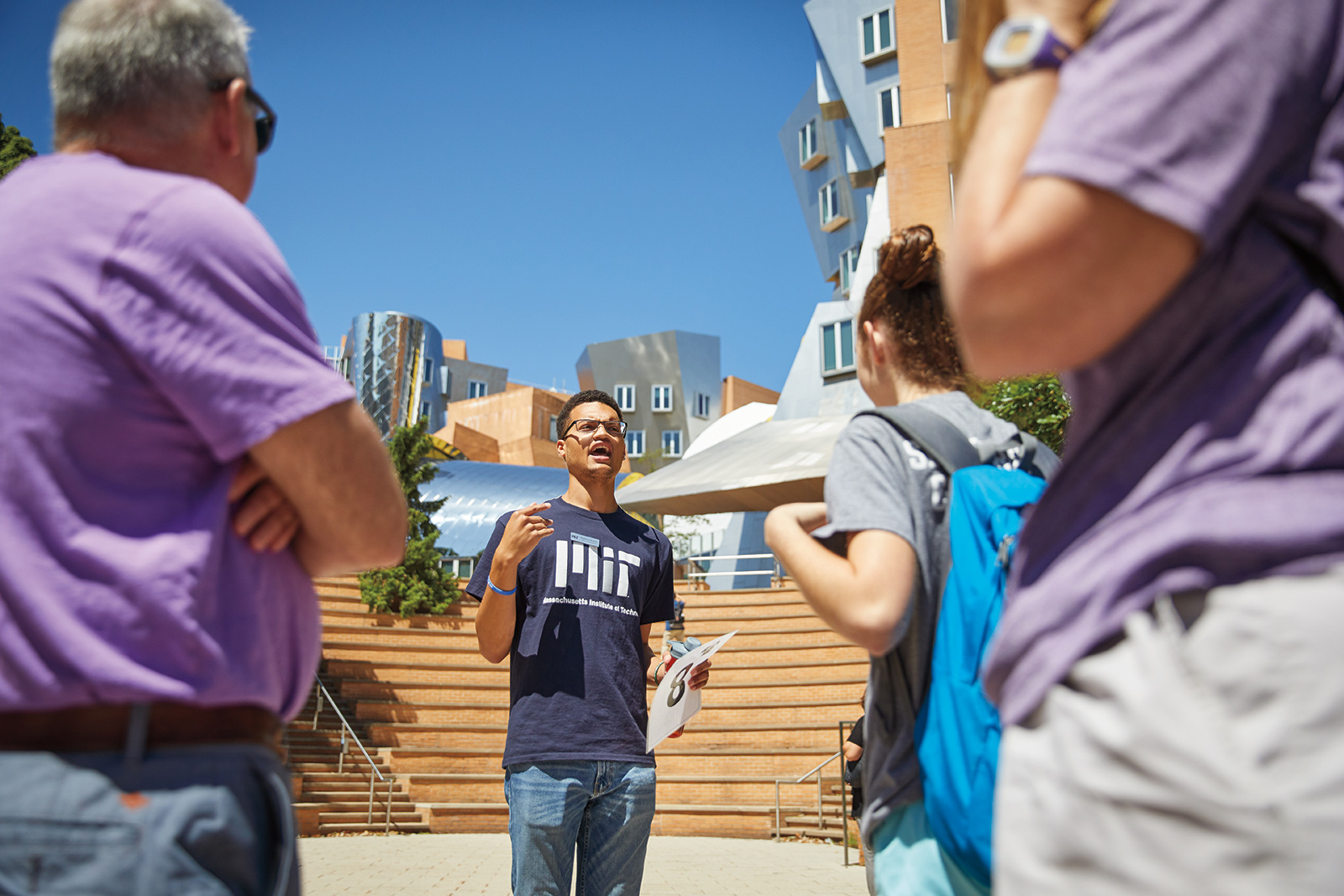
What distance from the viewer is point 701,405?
5566 centimetres

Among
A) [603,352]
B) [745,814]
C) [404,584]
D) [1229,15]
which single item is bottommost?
[745,814]

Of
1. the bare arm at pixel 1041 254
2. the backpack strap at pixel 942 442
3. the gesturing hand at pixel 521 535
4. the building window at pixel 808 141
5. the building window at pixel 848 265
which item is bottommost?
the gesturing hand at pixel 521 535

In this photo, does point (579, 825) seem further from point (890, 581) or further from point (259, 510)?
point (259, 510)

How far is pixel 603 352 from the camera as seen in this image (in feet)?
181

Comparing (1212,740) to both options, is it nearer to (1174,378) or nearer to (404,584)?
(1174,378)

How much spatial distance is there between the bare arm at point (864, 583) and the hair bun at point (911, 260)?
22.7 inches

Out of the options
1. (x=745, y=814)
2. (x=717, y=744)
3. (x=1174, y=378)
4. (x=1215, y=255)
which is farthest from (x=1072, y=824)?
(x=717, y=744)

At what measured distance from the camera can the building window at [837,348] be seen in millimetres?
27781

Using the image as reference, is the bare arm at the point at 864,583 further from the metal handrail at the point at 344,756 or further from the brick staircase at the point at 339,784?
the metal handrail at the point at 344,756

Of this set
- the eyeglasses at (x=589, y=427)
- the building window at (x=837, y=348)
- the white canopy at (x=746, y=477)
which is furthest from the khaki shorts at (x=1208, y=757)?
the building window at (x=837, y=348)

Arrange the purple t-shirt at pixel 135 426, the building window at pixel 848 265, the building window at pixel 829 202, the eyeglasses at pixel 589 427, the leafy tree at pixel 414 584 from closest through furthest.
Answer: the purple t-shirt at pixel 135 426 < the eyeglasses at pixel 589 427 < the leafy tree at pixel 414 584 < the building window at pixel 848 265 < the building window at pixel 829 202

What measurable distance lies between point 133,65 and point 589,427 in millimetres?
2367

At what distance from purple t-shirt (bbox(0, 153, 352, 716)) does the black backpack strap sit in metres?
0.87

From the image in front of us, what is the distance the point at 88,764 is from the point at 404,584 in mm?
17689
